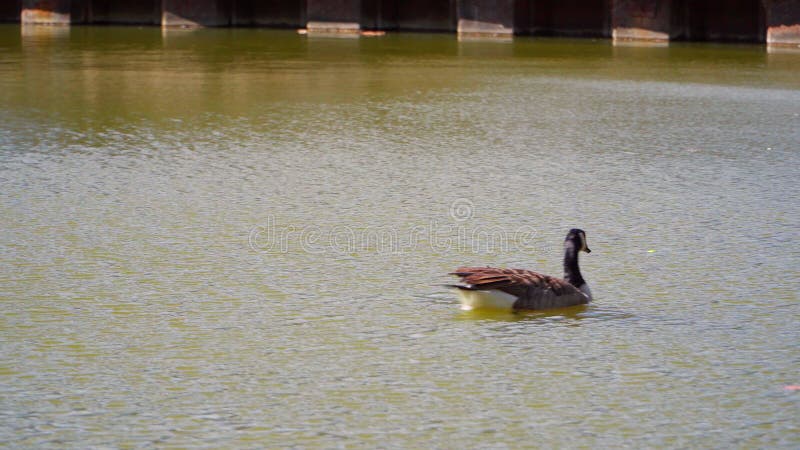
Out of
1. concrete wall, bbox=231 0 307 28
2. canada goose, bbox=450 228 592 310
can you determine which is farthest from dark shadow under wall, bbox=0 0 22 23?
canada goose, bbox=450 228 592 310

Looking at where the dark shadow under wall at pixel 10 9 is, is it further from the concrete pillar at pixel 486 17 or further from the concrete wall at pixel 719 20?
the concrete wall at pixel 719 20

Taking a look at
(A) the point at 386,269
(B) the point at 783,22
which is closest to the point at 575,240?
(A) the point at 386,269

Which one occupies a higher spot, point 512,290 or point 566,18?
point 566,18

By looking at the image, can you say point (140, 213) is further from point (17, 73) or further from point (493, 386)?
point (17, 73)

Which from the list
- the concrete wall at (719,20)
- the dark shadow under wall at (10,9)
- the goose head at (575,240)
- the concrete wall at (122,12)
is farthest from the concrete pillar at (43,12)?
the goose head at (575,240)

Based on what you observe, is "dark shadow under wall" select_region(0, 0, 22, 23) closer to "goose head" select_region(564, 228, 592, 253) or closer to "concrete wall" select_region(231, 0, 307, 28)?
"concrete wall" select_region(231, 0, 307, 28)

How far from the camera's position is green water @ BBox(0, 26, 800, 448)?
420 centimetres

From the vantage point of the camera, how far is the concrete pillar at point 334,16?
25.7 metres

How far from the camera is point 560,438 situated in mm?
3998

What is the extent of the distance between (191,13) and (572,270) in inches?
882

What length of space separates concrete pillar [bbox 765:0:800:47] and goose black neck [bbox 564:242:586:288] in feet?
56.8

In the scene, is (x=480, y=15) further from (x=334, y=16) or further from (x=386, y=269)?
(x=386, y=269)

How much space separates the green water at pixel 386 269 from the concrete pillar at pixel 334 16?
507 inches

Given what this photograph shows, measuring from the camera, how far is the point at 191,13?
1063 inches
